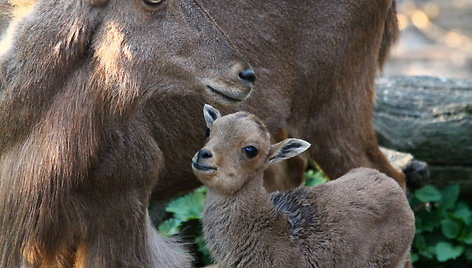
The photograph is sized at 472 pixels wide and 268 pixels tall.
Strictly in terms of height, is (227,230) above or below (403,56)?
above

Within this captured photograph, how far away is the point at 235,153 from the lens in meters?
5.18

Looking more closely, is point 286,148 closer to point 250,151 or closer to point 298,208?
point 250,151

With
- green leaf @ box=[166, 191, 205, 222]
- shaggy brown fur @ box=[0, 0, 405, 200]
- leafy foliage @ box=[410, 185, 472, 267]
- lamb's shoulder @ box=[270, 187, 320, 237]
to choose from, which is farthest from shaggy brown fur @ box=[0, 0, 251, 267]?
leafy foliage @ box=[410, 185, 472, 267]

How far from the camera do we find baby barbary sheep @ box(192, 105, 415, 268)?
5.21m


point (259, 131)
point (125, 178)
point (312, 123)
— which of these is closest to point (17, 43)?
point (125, 178)

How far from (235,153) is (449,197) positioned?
10.4ft

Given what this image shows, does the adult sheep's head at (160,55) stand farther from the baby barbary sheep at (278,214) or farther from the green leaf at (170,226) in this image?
the green leaf at (170,226)

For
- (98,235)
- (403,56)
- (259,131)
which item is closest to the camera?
(259,131)

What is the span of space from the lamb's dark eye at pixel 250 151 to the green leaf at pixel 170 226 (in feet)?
6.72

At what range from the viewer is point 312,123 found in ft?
22.3

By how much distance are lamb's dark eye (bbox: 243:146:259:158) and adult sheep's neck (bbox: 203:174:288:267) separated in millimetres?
171

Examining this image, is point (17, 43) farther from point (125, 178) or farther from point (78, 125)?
point (125, 178)

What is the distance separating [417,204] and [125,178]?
9.54 feet

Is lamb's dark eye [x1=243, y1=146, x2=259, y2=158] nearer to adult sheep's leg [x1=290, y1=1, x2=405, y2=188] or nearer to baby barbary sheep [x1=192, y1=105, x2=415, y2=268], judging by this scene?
baby barbary sheep [x1=192, y1=105, x2=415, y2=268]
